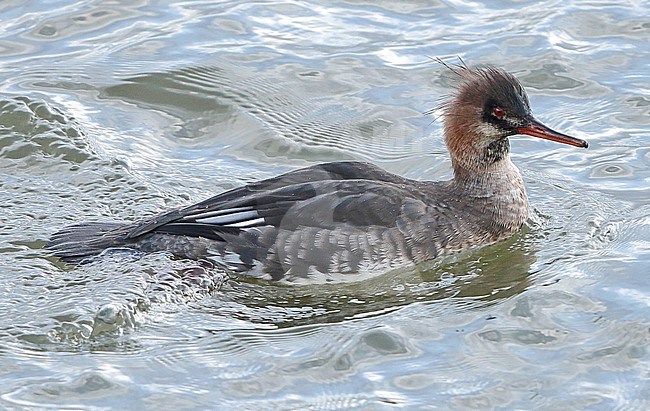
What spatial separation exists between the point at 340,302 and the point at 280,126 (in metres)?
2.87

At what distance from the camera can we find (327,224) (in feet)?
26.2

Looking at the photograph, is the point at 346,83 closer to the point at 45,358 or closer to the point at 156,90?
the point at 156,90

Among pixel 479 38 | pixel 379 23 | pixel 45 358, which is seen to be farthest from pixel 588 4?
pixel 45 358

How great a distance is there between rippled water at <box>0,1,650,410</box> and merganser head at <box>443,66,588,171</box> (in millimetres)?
678

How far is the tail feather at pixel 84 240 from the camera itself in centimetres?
809

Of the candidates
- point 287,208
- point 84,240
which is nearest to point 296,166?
point 287,208

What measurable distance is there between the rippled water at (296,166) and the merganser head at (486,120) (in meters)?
0.68

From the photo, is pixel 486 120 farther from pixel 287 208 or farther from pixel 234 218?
pixel 234 218

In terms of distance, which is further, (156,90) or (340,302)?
(156,90)

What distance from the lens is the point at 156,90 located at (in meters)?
10.7

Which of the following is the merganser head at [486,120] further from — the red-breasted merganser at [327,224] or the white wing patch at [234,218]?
the white wing patch at [234,218]

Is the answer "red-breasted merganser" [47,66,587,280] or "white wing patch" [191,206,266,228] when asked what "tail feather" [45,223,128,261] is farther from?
"white wing patch" [191,206,266,228]

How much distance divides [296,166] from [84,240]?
7.23 feet

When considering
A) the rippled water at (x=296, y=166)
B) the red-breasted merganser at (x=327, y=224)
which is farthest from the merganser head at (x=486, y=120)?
the rippled water at (x=296, y=166)
